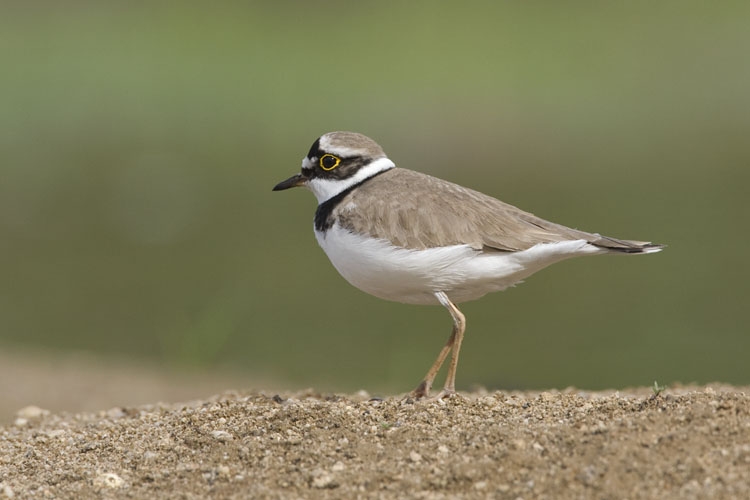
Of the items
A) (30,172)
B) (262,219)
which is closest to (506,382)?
(262,219)

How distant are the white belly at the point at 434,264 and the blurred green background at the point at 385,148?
159 inches

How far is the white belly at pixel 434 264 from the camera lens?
6.11 metres

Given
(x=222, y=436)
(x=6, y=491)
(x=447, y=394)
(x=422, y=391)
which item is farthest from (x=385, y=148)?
(x=6, y=491)

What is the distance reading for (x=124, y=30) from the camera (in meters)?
26.3

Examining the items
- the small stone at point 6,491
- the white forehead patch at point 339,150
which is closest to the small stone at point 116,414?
the small stone at point 6,491

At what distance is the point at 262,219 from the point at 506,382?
8.61m

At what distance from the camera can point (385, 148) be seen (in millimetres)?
20250

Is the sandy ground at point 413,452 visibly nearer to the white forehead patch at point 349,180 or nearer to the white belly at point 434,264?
the white belly at point 434,264

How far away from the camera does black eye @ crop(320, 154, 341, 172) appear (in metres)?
6.89

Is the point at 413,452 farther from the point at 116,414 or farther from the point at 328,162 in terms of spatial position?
the point at 116,414

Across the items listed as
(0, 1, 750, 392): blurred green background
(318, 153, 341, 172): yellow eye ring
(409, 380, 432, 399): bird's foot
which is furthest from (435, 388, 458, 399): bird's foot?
(0, 1, 750, 392): blurred green background

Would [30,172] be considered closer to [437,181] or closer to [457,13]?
[457,13]

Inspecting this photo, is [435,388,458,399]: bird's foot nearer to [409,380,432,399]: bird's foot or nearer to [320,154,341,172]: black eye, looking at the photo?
[409,380,432,399]: bird's foot

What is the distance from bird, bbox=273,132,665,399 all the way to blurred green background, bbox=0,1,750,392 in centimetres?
396
